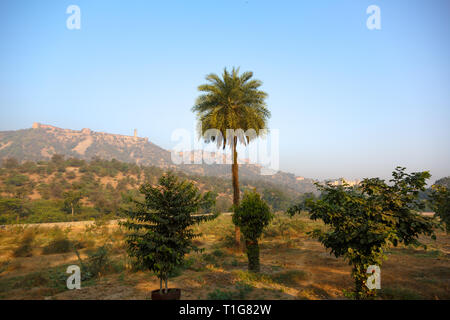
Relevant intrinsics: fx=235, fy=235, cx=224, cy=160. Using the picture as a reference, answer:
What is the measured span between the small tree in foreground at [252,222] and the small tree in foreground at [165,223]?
5752 millimetres

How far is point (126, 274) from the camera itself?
13617mm

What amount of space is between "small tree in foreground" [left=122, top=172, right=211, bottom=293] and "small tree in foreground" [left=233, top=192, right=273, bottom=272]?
18.9 feet

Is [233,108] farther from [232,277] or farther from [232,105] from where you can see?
[232,277]

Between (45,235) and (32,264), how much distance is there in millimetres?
9619

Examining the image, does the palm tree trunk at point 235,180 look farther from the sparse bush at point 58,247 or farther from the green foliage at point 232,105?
the sparse bush at point 58,247

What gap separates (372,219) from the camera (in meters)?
6.97

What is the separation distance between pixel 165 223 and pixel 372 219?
659 cm

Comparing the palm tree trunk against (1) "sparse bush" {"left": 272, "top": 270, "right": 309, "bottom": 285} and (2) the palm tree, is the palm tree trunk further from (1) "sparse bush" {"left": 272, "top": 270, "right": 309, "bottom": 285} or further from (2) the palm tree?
(1) "sparse bush" {"left": 272, "top": 270, "right": 309, "bottom": 285}

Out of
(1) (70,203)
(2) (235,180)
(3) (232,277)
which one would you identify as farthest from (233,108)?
(1) (70,203)

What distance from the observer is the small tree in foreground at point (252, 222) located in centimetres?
1376

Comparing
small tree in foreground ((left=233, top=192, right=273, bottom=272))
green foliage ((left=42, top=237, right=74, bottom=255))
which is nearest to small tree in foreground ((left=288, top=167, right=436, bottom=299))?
small tree in foreground ((left=233, top=192, right=273, bottom=272))

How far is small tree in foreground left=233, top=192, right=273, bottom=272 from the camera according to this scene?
13.8m
